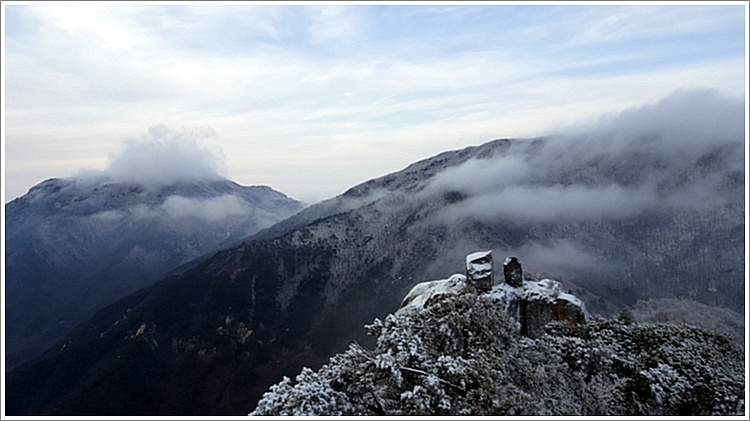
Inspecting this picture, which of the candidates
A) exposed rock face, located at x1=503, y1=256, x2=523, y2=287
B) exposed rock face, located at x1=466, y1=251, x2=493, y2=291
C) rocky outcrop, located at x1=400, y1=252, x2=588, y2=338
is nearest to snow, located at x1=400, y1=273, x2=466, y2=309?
rocky outcrop, located at x1=400, y1=252, x2=588, y2=338

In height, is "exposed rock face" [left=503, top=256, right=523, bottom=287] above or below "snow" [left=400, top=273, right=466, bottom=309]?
above

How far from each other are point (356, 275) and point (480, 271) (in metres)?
121

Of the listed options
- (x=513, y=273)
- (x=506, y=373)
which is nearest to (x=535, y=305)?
(x=513, y=273)

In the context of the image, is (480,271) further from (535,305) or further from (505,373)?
(505,373)

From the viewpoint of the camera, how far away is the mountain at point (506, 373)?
1165 cm

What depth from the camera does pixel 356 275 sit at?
146250mm

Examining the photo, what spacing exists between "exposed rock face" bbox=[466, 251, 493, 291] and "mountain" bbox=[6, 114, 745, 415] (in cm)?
6826

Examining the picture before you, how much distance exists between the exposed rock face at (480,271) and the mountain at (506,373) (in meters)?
8.82

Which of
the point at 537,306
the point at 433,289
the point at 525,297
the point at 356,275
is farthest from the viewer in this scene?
the point at 356,275

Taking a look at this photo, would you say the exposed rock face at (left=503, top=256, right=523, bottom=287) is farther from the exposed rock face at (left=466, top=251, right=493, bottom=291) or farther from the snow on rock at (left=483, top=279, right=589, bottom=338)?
the exposed rock face at (left=466, top=251, right=493, bottom=291)

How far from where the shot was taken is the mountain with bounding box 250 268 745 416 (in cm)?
1165

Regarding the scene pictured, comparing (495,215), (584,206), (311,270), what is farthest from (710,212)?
(311,270)

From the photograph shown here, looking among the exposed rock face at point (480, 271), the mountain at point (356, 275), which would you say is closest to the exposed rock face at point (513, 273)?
the exposed rock face at point (480, 271)

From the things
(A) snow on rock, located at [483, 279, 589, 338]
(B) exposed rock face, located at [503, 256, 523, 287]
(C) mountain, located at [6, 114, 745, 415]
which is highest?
(B) exposed rock face, located at [503, 256, 523, 287]
